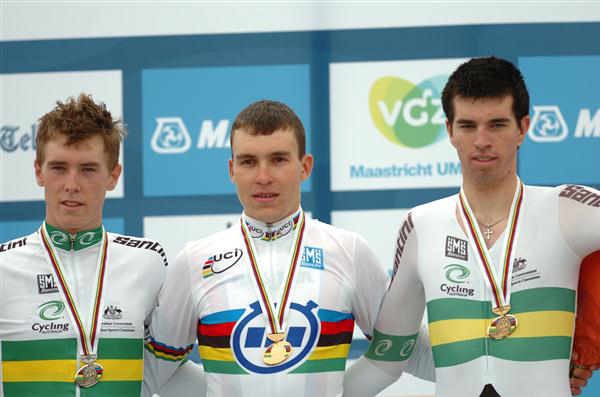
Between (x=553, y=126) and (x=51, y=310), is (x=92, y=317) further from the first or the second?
(x=553, y=126)

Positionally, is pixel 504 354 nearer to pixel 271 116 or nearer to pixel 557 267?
pixel 557 267

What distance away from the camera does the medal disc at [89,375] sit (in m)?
2.28

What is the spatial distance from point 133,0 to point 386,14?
150 centimetres

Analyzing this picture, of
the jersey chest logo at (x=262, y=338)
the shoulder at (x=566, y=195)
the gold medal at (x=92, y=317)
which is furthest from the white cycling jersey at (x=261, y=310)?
the shoulder at (x=566, y=195)

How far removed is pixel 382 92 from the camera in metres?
4.52

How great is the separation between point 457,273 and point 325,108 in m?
2.34

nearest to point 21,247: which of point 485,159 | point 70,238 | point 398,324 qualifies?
point 70,238

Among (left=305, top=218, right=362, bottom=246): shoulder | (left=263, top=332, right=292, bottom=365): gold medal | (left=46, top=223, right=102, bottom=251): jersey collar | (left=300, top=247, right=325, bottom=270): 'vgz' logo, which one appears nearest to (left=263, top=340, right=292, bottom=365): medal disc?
(left=263, top=332, right=292, bottom=365): gold medal

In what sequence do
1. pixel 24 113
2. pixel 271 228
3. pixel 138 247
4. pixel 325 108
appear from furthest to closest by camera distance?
pixel 24 113, pixel 325 108, pixel 138 247, pixel 271 228

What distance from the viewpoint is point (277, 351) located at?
2.26 metres

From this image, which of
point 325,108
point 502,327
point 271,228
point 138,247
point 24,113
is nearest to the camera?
point 502,327

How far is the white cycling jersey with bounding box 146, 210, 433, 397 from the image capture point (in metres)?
2.28

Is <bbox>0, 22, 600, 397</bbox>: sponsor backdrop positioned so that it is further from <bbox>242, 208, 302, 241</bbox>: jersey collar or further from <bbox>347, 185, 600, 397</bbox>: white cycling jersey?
<bbox>347, 185, 600, 397</bbox>: white cycling jersey

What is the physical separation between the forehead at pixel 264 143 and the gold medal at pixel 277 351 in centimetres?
56
